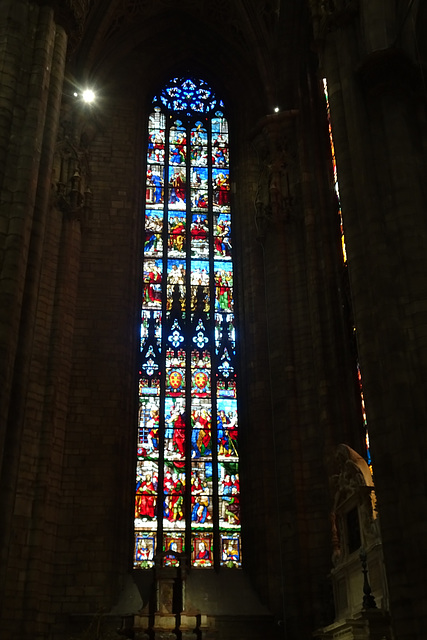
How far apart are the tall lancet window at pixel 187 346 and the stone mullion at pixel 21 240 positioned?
17.5 feet

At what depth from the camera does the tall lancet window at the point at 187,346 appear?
15.6 meters

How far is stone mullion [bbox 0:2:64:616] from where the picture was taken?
9.86 m

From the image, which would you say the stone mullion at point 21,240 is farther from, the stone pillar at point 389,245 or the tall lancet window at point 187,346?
the tall lancet window at point 187,346

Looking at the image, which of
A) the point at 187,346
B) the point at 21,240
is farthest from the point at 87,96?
the point at 21,240

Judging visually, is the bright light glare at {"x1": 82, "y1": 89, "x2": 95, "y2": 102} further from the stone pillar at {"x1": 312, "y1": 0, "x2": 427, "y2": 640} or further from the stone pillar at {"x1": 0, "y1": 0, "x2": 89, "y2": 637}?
the stone pillar at {"x1": 312, "y1": 0, "x2": 427, "y2": 640}

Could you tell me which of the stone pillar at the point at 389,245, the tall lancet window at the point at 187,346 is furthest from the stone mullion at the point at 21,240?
the tall lancet window at the point at 187,346

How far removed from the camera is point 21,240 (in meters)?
10.5

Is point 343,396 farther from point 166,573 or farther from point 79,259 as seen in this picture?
point 79,259

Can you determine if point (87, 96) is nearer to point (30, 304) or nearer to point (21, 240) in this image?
point (21, 240)

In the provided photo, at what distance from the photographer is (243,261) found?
714 inches

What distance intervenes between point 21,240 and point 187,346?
7.29m

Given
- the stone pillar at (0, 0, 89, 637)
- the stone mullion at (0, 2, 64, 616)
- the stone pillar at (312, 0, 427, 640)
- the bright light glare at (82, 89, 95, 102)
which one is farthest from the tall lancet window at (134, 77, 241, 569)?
the stone pillar at (312, 0, 427, 640)

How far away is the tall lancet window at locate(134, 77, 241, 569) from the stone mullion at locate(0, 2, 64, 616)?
534cm

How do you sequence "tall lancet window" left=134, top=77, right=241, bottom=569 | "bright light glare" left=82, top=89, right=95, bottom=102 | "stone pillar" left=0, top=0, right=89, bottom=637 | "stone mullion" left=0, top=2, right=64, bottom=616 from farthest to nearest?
"bright light glare" left=82, top=89, right=95, bottom=102 < "tall lancet window" left=134, top=77, right=241, bottom=569 < "stone pillar" left=0, top=0, right=89, bottom=637 < "stone mullion" left=0, top=2, right=64, bottom=616
